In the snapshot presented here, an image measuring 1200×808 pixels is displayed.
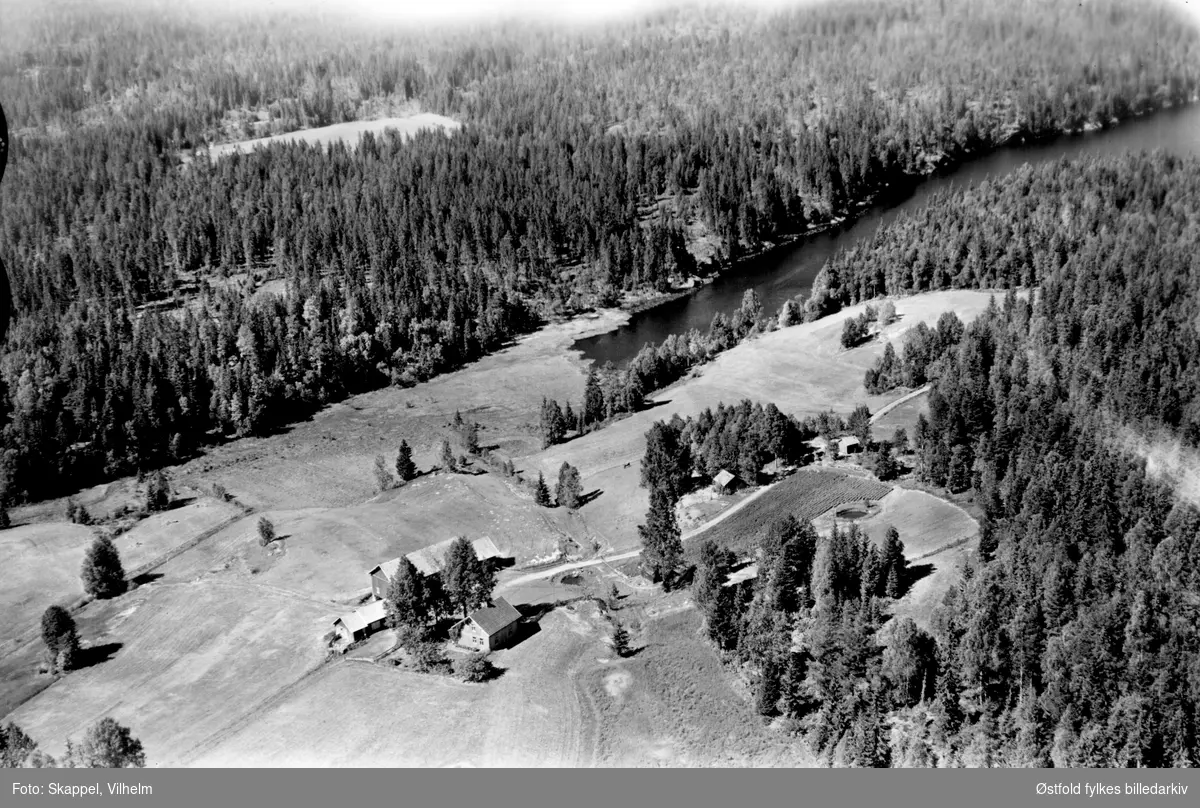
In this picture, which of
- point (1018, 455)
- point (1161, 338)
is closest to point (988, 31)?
point (1161, 338)

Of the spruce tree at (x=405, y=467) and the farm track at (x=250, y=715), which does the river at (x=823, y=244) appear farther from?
the farm track at (x=250, y=715)

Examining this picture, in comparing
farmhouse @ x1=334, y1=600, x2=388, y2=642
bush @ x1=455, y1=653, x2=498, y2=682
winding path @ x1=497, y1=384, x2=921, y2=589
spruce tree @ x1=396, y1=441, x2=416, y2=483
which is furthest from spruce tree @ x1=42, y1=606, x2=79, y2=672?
spruce tree @ x1=396, y1=441, x2=416, y2=483

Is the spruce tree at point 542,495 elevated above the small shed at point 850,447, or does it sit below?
below

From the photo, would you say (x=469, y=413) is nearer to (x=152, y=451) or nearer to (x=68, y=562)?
(x=152, y=451)

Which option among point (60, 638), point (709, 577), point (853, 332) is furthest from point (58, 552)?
point (853, 332)

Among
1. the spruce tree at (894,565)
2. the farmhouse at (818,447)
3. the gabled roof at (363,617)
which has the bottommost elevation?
the gabled roof at (363,617)

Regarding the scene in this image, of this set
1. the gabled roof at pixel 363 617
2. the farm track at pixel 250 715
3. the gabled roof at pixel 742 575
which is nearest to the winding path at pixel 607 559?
the gabled roof at pixel 742 575
